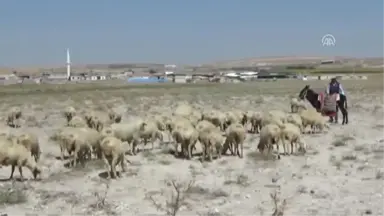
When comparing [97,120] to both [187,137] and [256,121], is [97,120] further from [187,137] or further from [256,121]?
[187,137]

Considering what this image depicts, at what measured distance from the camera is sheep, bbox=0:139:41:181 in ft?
48.0

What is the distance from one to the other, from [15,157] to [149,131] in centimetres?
619

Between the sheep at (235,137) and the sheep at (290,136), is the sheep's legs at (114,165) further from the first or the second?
the sheep at (290,136)

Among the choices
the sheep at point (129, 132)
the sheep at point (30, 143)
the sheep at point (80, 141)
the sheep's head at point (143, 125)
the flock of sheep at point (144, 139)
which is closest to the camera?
the flock of sheep at point (144, 139)

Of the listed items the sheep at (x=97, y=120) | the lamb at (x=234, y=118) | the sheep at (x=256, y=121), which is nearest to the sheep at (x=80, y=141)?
the sheep at (x=97, y=120)

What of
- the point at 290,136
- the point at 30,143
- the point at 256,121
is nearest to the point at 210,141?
the point at 290,136

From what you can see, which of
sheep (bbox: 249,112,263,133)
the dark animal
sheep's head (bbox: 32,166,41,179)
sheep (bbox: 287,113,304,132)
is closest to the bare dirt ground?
sheep's head (bbox: 32,166,41,179)

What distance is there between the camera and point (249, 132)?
25.0m

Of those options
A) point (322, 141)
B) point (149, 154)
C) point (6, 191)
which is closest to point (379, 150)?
point (322, 141)

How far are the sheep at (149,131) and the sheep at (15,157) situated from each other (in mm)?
5265

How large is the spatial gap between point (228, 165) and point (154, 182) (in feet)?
9.82

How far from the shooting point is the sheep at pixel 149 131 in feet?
65.7

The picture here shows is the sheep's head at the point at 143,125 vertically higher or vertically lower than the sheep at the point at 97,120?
higher

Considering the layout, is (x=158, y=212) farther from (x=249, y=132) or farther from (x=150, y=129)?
(x=249, y=132)
